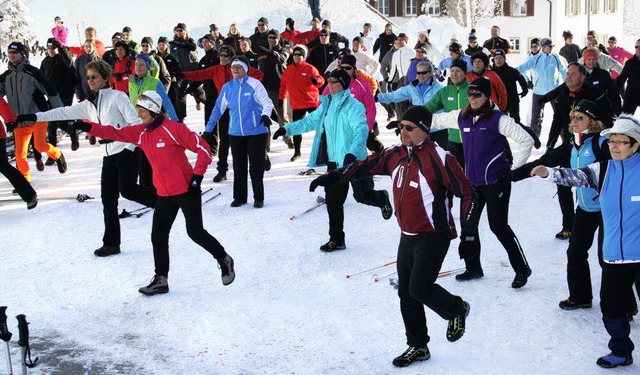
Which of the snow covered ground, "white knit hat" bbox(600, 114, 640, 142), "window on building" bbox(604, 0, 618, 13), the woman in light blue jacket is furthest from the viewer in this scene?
"window on building" bbox(604, 0, 618, 13)

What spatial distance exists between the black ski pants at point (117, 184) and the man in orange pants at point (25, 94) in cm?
299

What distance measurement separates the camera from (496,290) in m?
7.14

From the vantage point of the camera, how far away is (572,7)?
60.1 meters

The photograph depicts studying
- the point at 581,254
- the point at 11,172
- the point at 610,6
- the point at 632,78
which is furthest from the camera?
the point at 610,6

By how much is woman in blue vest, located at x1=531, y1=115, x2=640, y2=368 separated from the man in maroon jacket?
0.65 metres

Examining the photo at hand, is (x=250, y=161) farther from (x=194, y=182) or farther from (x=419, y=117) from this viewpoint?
(x=419, y=117)

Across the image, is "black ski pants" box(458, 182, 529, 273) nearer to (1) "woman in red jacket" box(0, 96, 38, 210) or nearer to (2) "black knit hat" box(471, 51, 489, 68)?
(2) "black knit hat" box(471, 51, 489, 68)

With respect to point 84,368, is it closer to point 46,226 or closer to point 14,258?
point 14,258

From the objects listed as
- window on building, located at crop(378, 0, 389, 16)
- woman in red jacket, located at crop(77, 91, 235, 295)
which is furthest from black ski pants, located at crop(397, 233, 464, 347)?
window on building, located at crop(378, 0, 389, 16)

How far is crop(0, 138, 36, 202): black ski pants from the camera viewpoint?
1002cm

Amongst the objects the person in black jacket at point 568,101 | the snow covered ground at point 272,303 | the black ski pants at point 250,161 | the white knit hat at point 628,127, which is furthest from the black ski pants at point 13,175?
the white knit hat at point 628,127

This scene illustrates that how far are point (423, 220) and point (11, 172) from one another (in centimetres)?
650

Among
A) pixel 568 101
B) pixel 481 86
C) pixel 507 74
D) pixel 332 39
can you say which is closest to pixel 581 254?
pixel 481 86

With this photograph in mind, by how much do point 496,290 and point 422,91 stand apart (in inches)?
145
